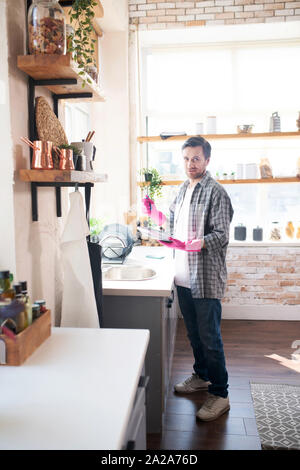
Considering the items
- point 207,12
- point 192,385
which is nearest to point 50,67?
point 192,385

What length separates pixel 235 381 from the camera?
2812mm

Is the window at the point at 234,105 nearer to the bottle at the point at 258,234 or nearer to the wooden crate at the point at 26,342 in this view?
the bottle at the point at 258,234

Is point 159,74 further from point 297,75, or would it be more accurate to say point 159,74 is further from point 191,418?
point 191,418

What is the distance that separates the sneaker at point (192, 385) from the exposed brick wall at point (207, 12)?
3.27 m

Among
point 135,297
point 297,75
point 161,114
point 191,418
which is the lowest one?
point 191,418

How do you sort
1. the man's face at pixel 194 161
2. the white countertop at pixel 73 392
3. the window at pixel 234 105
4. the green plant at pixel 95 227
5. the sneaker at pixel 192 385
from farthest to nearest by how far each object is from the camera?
1. the window at pixel 234 105
2. the green plant at pixel 95 227
3. the sneaker at pixel 192 385
4. the man's face at pixel 194 161
5. the white countertop at pixel 73 392

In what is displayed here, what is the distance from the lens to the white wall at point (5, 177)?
144 centimetres

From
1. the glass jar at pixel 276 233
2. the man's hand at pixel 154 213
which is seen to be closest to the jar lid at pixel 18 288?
the man's hand at pixel 154 213

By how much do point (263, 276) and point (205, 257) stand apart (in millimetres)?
2093

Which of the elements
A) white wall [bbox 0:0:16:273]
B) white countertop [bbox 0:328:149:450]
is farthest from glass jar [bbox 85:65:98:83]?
white countertop [bbox 0:328:149:450]

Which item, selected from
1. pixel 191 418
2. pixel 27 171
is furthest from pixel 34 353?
pixel 191 418

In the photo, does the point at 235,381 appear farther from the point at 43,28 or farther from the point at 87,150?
the point at 43,28

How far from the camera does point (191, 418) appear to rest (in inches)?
93.0

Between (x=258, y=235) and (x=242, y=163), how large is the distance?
79 centimetres
